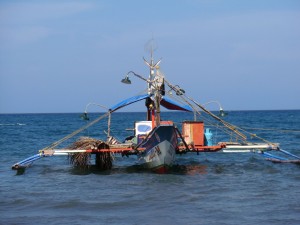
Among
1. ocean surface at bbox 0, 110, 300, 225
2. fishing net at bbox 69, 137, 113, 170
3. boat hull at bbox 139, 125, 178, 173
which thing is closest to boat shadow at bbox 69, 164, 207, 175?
ocean surface at bbox 0, 110, 300, 225

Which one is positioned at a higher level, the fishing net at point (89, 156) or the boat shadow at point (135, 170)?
the fishing net at point (89, 156)

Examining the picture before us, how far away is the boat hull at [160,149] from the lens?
17.3 m

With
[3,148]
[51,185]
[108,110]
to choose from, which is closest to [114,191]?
[51,185]

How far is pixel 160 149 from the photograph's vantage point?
17719 mm

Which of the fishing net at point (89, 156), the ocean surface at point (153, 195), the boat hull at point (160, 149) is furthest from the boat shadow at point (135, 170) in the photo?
the boat hull at point (160, 149)

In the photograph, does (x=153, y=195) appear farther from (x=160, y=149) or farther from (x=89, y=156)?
(x=89, y=156)

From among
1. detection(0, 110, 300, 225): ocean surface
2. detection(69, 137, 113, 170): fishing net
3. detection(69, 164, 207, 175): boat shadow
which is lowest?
detection(0, 110, 300, 225): ocean surface

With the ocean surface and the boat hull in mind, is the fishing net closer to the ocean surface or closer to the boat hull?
the ocean surface

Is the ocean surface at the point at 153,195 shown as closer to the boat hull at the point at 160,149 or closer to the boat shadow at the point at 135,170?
the boat shadow at the point at 135,170

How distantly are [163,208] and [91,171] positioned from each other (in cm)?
782

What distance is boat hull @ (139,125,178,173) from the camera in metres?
17.3

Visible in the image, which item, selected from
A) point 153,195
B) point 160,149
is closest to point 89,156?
point 160,149

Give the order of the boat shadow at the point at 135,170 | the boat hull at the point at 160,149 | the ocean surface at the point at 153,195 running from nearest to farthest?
the ocean surface at the point at 153,195 < the boat hull at the point at 160,149 < the boat shadow at the point at 135,170

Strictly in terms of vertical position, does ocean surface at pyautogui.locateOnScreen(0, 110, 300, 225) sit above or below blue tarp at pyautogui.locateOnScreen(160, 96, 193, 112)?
below
